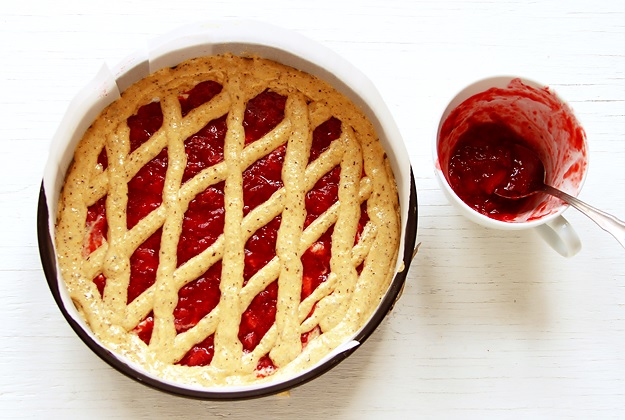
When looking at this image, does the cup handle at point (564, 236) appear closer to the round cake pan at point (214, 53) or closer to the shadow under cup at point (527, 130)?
the shadow under cup at point (527, 130)

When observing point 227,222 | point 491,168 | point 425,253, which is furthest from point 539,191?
point 227,222

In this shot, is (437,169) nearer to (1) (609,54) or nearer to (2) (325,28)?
(2) (325,28)

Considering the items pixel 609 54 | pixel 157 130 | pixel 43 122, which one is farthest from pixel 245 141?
pixel 609 54

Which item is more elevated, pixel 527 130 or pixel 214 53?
pixel 214 53

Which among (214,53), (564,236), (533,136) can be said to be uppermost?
(214,53)

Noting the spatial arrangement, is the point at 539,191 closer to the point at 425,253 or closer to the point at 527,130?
the point at 527,130

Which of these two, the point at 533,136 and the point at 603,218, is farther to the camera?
the point at 533,136

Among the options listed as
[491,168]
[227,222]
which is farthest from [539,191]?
[227,222]
